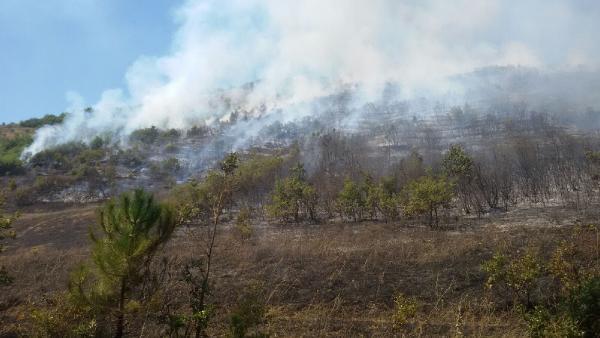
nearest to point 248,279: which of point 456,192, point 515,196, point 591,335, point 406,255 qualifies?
point 406,255

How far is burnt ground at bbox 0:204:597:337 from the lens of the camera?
522 inches

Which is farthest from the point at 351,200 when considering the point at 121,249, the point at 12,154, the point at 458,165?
the point at 12,154

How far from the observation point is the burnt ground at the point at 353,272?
13258 millimetres

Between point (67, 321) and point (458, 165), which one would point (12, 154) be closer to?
point (458, 165)

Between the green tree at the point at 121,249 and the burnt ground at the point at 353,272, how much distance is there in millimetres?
3563

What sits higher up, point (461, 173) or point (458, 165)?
point (458, 165)

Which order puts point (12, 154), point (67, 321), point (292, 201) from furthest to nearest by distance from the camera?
1. point (12, 154)
2. point (292, 201)
3. point (67, 321)

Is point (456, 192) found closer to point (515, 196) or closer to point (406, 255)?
point (515, 196)

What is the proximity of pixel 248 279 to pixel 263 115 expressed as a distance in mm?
66155

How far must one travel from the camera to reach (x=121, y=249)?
28.7 ft

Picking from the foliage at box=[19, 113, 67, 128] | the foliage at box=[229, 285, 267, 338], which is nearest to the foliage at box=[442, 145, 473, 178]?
the foliage at box=[229, 285, 267, 338]

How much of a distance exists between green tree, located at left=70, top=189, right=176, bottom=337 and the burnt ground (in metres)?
3.56

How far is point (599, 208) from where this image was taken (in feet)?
86.3

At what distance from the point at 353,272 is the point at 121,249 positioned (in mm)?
10978
